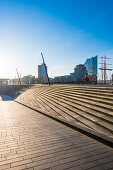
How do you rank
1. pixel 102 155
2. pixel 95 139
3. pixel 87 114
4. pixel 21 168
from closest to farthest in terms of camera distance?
pixel 21 168 → pixel 102 155 → pixel 95 139 → pixel 87 114

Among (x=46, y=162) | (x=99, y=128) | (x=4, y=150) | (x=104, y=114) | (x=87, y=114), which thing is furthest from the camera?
(x=87, y=114)

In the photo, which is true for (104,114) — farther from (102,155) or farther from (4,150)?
(4,150)

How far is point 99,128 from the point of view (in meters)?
5.81

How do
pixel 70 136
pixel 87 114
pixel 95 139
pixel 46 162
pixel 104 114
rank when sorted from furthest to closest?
pixel 87 114
pixel 104 114
pixel 70 136
pixel 95 139
pixel 46 162

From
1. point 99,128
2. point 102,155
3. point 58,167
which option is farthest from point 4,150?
point 99,128

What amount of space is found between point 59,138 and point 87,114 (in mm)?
3273

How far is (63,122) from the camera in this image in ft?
23.4

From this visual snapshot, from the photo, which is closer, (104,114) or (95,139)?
(95,139)

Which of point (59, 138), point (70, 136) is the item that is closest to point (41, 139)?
point (59, 138)

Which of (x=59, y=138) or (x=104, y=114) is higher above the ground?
(x=104, y=114)

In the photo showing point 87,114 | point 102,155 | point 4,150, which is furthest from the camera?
point 87,114

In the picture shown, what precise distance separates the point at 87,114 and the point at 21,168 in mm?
5484

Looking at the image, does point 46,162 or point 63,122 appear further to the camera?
point 63,122

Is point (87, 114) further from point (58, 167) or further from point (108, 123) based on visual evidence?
point (58, 167)
